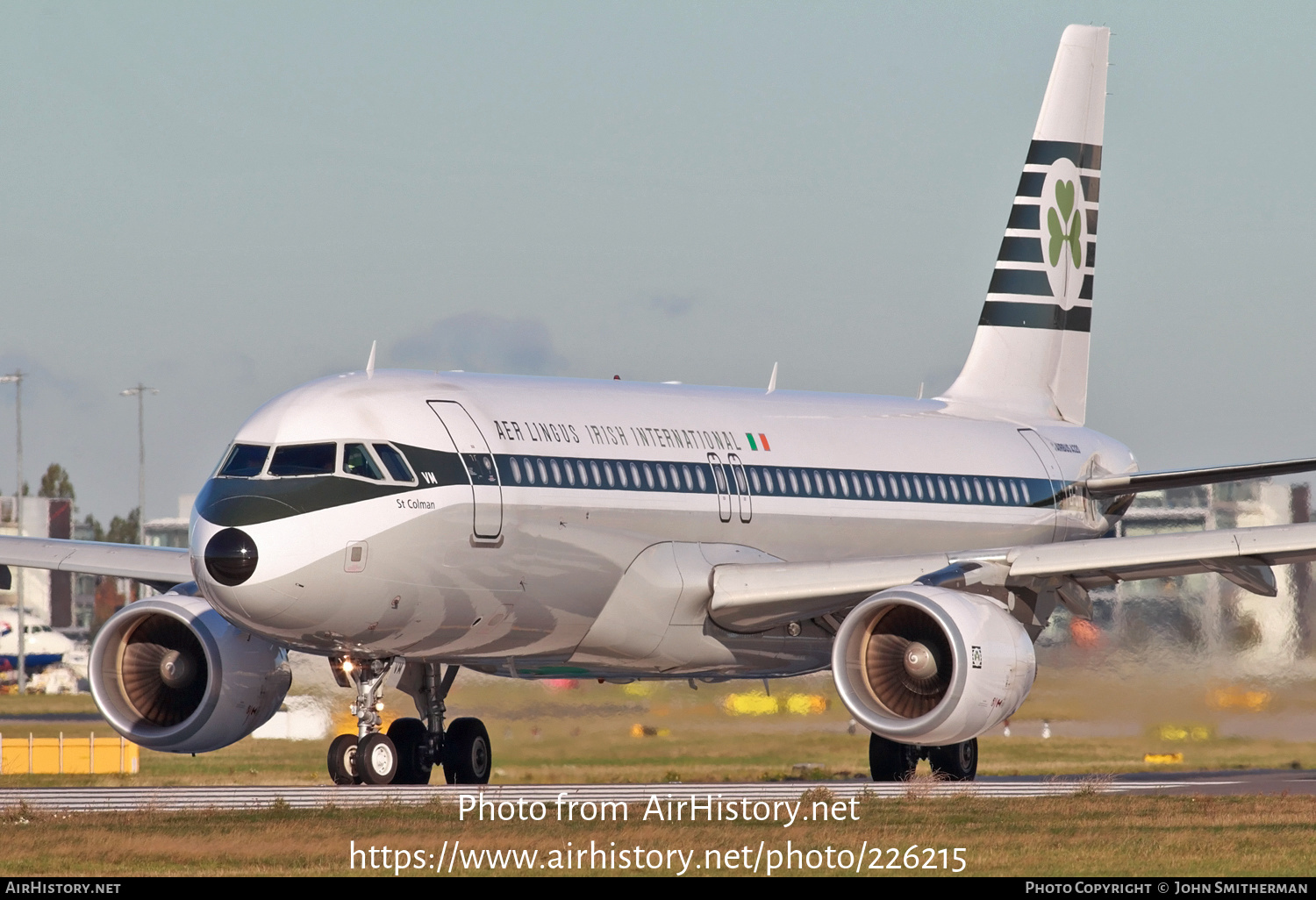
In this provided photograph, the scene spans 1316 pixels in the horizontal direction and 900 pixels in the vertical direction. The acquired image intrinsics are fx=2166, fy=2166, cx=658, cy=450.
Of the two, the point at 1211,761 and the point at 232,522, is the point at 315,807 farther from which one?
the point at 1211,761

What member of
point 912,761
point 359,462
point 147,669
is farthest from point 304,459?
point 912,761

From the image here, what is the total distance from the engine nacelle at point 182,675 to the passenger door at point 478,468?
3.50 metres

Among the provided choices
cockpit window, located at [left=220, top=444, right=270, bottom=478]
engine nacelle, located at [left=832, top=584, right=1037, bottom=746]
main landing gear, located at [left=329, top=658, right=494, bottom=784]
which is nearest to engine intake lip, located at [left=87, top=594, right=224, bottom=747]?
main landing gear, located at [left=329, top=658, right=494, bottom=784]

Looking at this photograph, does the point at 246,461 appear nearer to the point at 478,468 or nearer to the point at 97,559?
the point at 478,468

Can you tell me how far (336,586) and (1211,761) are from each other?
44.8 feet

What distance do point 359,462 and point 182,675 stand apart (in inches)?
175

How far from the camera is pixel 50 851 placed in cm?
1559

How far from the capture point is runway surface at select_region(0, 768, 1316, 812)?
19094 mm

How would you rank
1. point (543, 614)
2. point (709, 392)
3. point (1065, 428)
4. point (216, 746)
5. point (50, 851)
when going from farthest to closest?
point (1065, 428)
point (709, 392)
point (216, 746)
point (543, 614)
point (50, 851)

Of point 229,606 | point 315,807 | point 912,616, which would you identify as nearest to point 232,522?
point 229,606

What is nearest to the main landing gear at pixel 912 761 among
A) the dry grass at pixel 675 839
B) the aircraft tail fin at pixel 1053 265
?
the dry grass at pixel 675 839

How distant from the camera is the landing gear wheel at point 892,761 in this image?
82.8 ft

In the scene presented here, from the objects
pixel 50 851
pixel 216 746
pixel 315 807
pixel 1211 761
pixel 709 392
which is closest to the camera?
pixel 50 851

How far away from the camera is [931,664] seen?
21.2 m
